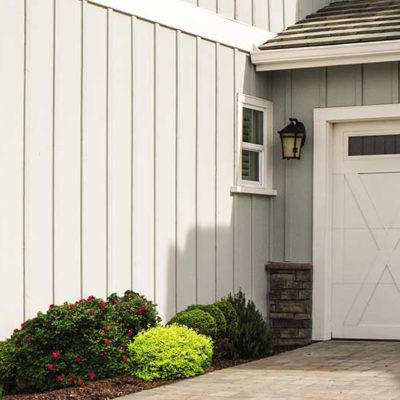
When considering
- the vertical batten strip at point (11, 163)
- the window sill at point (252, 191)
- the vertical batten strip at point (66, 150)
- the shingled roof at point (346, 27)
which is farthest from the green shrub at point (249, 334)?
the shingled roof at point (346, 27)

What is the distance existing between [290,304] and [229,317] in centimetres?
159

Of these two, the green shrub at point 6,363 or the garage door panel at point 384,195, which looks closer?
the green shrub at point 6,363

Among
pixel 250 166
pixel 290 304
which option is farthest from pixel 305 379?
pixel 250 166

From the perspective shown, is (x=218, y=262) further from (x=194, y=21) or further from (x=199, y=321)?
(x=194, y=21)

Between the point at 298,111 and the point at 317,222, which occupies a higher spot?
the point at 298,111

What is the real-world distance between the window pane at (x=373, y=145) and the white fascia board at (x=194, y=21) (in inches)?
63.1

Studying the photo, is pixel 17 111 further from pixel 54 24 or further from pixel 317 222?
pixel 317 222

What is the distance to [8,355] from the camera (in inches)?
339

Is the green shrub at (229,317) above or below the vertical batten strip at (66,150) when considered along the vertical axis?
below

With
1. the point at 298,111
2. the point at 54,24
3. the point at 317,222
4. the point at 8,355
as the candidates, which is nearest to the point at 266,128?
the point at 298,111

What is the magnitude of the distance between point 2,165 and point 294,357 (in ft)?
12.3

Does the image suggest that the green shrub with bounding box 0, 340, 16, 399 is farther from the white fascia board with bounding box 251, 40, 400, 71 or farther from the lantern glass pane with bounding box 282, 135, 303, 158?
the white fascia board with bounding box 251, 40, 400, 71

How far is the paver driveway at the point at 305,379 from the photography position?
8273 mm

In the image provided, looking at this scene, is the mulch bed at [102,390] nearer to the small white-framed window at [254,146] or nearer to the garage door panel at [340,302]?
the small white-framed window at [254,146]
